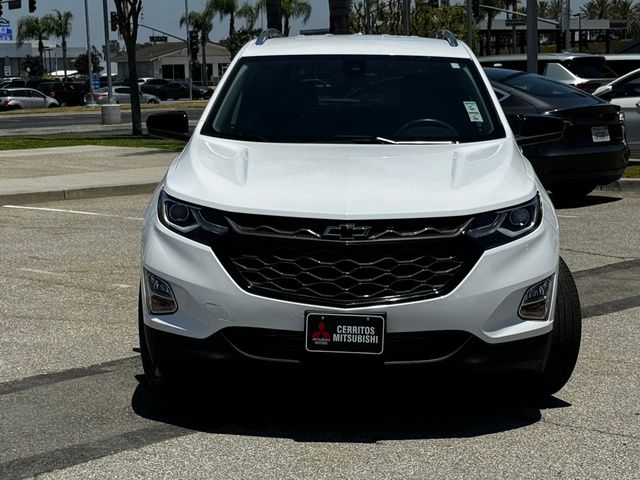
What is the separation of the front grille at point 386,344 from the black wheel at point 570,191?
31.5 ft

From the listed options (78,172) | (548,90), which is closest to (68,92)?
(78,172)

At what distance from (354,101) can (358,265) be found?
5.96ft

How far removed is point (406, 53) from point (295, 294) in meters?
2.39

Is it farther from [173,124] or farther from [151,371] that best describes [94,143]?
[151,371]

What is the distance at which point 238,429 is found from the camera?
18.3 feet

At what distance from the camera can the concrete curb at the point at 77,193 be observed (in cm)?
1509

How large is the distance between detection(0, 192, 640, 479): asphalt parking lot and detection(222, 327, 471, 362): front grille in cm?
15

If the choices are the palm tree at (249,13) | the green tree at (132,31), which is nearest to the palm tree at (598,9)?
the palm tree at (249,13)

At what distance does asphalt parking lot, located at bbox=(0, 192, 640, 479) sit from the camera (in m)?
5.06

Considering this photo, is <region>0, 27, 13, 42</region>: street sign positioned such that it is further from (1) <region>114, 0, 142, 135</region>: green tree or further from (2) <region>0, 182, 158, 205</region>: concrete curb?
(2) <region>0, 182, 158, 205</region>: concrete curb

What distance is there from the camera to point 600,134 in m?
14.6

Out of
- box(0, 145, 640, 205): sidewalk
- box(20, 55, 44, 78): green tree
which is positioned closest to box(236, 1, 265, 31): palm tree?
box(20, 55, 44, 78): green tree

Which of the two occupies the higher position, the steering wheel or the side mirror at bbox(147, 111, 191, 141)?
the steering wheel

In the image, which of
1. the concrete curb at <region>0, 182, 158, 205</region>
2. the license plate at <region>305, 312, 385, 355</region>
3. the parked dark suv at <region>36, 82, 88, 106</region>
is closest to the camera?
the license plate at <region>305, 312, 385, 355</region>
